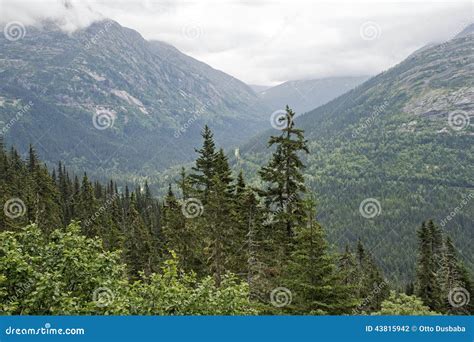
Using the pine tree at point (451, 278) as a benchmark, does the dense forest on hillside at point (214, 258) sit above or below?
above

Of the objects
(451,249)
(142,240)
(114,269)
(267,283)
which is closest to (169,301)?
(114,269)

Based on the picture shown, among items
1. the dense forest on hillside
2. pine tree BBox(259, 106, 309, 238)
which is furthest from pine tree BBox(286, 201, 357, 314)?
pine tree BBox(259, 106, 309, 238)

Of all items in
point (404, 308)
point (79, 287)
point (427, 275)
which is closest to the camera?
point (79, 287)

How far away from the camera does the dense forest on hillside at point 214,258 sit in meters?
13.6

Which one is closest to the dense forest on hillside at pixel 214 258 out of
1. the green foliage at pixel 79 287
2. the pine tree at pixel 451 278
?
the green foliage at pixel 79 287

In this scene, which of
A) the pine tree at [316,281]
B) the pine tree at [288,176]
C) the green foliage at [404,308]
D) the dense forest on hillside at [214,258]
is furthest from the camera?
the pine tree at [288,176]

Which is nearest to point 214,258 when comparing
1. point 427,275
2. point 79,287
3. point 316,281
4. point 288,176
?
point 288,176

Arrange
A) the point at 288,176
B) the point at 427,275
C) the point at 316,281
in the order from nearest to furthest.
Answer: the point at 316,281 < the point at 288,176 < the point at 427,275

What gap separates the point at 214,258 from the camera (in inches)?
1382

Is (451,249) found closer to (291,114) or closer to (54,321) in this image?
(291,114)

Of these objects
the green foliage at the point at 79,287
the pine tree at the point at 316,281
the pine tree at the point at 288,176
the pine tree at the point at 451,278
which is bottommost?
the pine tree at the point at 451,278

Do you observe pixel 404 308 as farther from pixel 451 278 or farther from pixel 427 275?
pixel 427 275

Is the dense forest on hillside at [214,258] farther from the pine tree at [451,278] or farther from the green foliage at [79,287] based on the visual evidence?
the pine tree at [451,278]

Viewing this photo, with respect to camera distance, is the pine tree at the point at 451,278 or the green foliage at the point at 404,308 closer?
the green foliage at the point at 404,308
